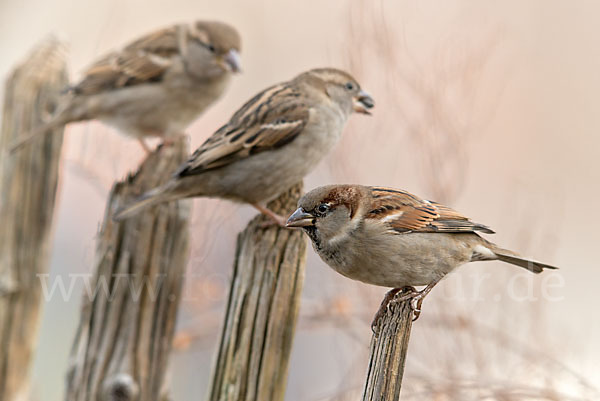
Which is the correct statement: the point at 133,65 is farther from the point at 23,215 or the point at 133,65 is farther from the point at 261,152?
the point at 261,152

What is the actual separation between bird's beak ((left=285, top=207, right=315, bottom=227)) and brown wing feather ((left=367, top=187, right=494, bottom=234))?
0.20 meters

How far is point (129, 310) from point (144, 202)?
0.37 meters

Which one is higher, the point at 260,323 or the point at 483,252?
the point at 483,252

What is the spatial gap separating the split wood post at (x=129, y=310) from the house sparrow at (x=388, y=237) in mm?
627

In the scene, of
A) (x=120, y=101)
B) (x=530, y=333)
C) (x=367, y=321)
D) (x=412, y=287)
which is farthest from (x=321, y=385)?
(x=412, y=287)

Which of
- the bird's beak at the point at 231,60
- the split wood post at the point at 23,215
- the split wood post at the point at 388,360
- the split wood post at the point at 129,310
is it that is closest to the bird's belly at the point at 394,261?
the split wood post at the point at 388,360

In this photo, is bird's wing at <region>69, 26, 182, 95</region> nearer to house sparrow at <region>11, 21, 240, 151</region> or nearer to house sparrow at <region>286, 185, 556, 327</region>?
house sparrow at <region>11, 21, 240, 151</region>

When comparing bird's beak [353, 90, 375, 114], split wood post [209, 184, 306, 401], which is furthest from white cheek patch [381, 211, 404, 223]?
bird's beak [353, 90, 375, 114]

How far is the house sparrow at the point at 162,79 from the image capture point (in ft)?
11.4

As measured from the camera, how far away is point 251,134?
257 cm

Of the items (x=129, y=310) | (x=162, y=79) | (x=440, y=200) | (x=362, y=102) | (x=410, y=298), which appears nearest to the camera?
(x=410, y=298)

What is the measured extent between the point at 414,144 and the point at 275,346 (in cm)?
162

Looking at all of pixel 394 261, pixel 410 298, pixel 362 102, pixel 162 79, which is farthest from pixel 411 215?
pixel 162 79

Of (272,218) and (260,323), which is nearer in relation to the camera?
(260,323)
